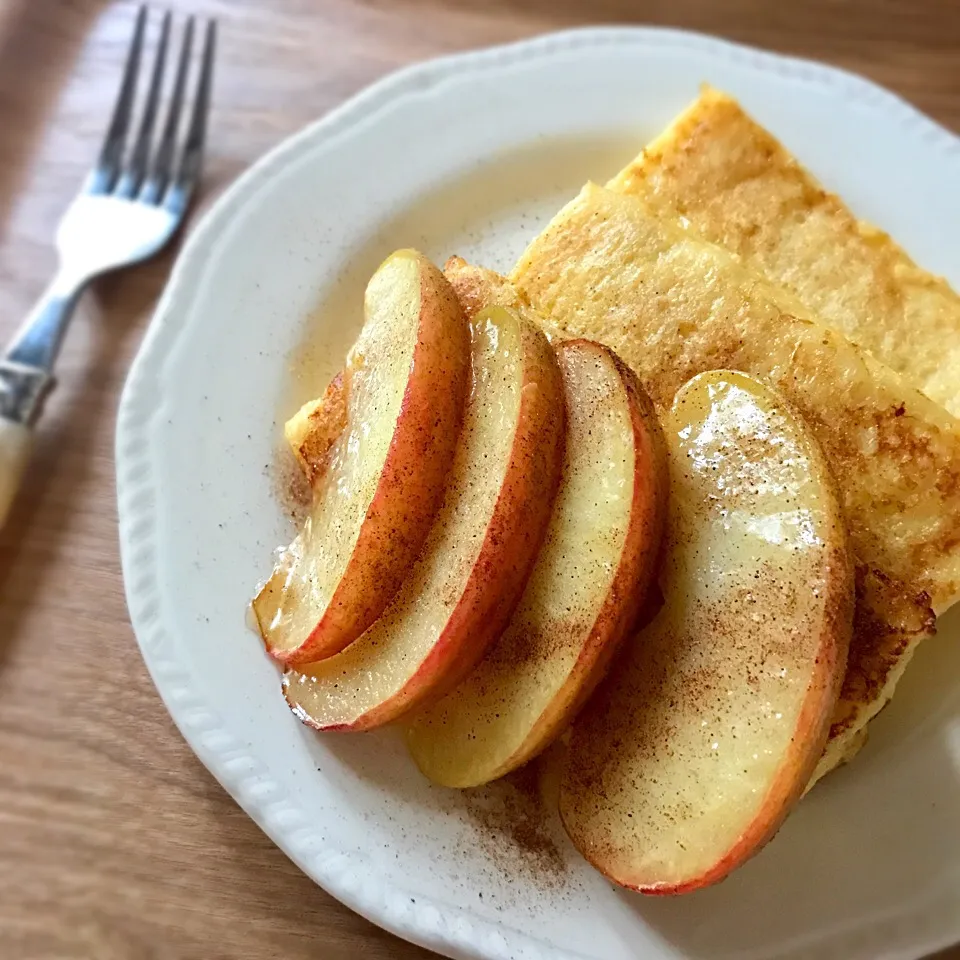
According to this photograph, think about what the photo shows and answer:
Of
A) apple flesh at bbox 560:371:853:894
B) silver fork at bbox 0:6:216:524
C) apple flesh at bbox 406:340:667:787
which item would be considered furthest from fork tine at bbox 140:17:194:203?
apple flesh at bbox 560:371:853:894

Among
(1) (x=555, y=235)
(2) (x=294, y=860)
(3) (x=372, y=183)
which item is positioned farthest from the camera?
(3) (x=372, y=183)

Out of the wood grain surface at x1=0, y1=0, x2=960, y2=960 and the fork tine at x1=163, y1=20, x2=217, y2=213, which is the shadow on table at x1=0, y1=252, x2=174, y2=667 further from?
the fork tine at x1=163, y1=20, x2=217, y2=213

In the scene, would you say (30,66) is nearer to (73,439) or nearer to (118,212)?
(118,212)

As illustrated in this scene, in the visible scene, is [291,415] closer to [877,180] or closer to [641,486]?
[641,486]

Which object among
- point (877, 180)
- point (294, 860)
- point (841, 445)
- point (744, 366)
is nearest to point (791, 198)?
point (877, 180)

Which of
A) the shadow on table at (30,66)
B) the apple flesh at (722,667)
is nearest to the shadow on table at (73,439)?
the shadow on table at (30,66)

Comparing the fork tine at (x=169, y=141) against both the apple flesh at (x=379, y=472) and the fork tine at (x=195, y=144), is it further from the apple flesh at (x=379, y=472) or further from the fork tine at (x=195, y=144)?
the apple flesh at (x=379, y=472)

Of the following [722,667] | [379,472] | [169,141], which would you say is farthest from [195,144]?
[722,667]
